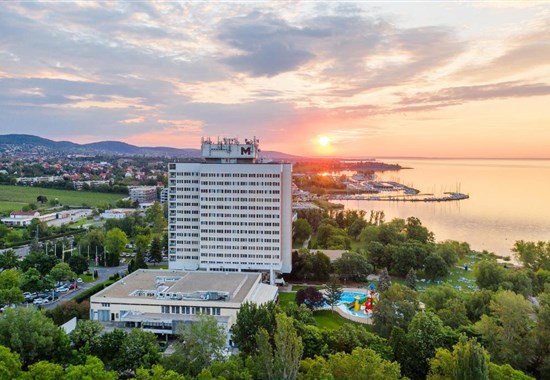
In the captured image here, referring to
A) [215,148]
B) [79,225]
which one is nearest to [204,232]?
[215,148]

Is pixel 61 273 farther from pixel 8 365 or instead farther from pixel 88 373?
pixel 88 373

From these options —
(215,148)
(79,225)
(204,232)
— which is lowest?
(79,225)

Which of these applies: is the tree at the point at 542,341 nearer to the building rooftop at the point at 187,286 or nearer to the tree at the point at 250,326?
the tree at the point at 250,326

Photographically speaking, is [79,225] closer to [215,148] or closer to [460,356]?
[215,148]

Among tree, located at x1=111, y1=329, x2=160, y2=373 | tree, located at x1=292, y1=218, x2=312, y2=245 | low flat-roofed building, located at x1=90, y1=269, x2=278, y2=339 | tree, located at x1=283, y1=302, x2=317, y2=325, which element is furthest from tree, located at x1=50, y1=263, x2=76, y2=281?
tree, located at x1=292, y1=218, x2=312, y2=245

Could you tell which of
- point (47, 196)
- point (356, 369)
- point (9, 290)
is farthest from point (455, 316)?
point (47, 196)
